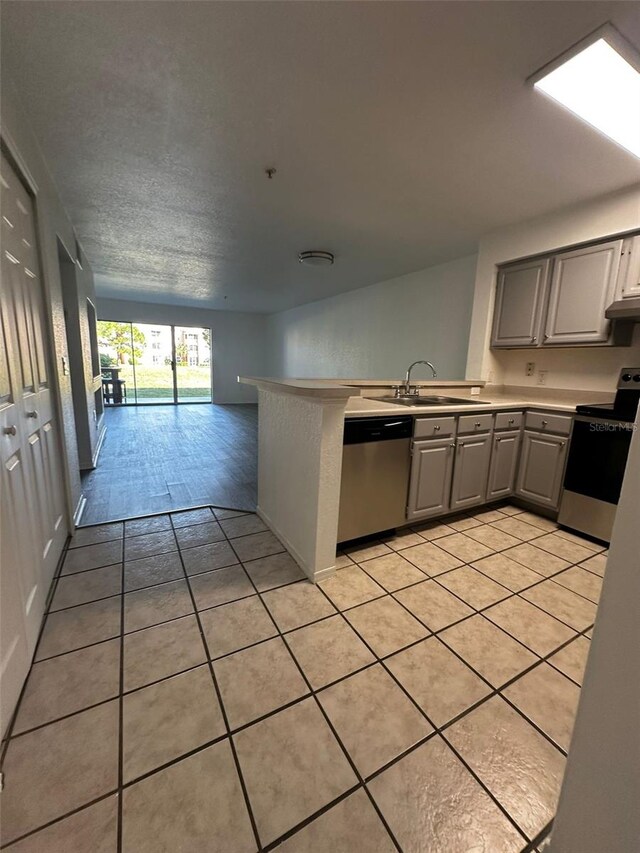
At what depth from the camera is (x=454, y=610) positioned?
169 cm

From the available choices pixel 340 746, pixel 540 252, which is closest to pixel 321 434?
pixel 340 746

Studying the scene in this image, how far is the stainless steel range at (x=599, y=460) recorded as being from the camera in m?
2.22

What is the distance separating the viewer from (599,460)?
7.68 ft

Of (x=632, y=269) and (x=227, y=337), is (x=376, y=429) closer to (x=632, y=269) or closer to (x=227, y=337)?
(x=632, y=269)

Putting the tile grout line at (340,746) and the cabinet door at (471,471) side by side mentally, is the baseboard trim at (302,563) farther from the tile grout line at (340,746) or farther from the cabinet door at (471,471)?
the cabinet door at (471,471)

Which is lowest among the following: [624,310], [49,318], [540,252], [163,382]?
[163,382]

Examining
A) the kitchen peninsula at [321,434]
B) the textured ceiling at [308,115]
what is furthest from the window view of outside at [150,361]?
the kitchen peninsula at [321,434]

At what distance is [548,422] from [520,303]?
1.14m

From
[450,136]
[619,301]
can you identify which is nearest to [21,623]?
[450,136]

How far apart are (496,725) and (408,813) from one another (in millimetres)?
429

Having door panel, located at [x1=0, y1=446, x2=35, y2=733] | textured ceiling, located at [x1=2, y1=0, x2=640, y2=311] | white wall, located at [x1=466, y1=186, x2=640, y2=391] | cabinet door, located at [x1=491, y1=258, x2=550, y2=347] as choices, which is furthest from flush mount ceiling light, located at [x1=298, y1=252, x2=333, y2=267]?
door panel, located at [x1=0, y1=446, x2=35, y2=733]

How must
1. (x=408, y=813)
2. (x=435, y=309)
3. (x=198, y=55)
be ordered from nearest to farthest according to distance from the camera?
(x=408, y=813), (x=198, y=55), (x=435, y=309)

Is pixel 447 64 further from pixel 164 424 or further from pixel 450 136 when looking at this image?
pixel 164 424

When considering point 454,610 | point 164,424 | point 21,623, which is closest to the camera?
point 21,623
